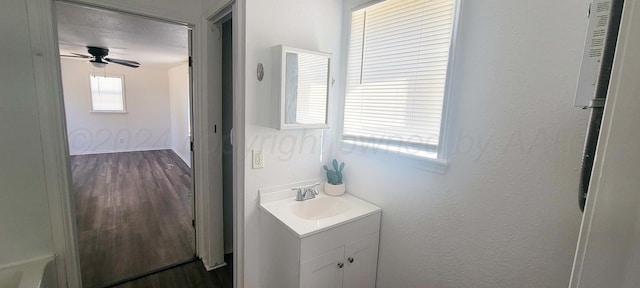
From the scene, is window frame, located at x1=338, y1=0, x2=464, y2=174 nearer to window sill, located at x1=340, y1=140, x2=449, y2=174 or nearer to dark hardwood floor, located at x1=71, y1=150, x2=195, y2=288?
window sill, located at x1=340, y1=140, x2=449, y2=174

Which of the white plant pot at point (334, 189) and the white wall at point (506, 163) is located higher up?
the white wall at point (506, 163)

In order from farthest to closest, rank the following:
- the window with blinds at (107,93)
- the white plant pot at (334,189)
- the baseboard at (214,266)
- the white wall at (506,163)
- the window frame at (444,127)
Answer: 1. the window with blinds at (107,93)
2. the baseboard at (214,266)
3. the white plant pot at (334,189)
4. the window frame at (444,127)
5. the white wall at (506,163)

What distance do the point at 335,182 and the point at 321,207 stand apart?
0.21 metres

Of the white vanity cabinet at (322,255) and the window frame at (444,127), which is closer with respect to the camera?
the window frame at (444,127)

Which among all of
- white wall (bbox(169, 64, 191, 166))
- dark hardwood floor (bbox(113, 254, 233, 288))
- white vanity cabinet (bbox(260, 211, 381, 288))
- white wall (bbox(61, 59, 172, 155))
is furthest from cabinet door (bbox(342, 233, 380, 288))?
white wall (bbox(61, 59, 172, 155))

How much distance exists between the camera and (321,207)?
1959mm

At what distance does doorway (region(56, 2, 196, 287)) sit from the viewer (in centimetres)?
251

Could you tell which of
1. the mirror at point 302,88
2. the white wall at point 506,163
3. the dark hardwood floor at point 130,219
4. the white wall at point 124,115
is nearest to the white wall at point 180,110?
the white wall at point 124,115

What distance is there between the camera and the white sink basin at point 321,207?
6.13 feet

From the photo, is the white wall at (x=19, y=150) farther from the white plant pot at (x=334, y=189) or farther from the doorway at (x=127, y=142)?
the white plant pot at (x=334, y=189)

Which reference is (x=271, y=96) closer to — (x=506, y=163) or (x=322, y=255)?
(x=322, y=255)

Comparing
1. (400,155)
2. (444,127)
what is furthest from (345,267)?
(444,127)

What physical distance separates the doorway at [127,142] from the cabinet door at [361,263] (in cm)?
155

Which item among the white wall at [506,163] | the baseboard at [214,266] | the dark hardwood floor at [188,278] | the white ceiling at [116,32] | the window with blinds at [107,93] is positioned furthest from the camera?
the window with blinds at [107,93]
